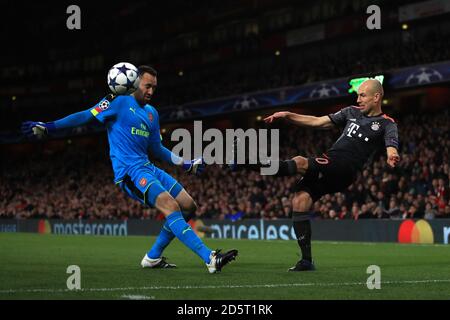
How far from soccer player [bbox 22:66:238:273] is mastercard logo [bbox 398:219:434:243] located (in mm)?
11454

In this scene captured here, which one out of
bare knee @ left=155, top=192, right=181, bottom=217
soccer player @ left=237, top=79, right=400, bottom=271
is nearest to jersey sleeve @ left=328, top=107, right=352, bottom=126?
soccer player @ left=237, top=79, right=400, bottom=271

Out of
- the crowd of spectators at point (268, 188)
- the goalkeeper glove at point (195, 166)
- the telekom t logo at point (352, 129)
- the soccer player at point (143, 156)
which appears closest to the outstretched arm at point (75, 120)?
the soccer player at point (143, 156)

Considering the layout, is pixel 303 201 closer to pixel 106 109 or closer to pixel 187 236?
pixel 187 236

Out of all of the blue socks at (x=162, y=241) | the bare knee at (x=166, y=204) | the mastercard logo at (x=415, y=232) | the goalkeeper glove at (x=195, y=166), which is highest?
the goalkeeper glove at (x=195, y=166)

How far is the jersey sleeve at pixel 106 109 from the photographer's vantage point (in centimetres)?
926

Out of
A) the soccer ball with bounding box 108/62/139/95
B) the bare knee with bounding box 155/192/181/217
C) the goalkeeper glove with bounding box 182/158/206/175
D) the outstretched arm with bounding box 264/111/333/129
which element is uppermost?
the soccer ball with bounding box 108/62/139/95

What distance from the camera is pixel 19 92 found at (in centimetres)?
→ 6016

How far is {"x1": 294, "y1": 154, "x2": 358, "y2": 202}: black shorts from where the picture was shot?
30.4 ft

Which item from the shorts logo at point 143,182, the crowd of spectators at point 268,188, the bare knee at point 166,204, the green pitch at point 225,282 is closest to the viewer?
the green pitch at point 225,282

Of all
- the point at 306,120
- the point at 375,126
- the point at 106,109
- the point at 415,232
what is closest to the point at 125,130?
the point at 106,109

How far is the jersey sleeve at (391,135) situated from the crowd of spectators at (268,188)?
11.6 meters

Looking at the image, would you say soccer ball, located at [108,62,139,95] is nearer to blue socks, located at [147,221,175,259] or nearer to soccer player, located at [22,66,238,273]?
soccer player, located at [22,66,238,273]

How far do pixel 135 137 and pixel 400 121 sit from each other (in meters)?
22.0

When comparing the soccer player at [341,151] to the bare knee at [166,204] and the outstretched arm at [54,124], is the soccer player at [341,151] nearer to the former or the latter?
the bare knee at [166,204]
